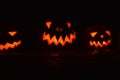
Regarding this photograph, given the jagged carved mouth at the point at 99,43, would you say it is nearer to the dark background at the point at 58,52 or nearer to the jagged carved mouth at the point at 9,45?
the dark background at the point at 58,52

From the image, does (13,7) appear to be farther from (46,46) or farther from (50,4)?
(46,46)

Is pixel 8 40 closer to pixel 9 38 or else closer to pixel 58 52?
pixel 9 38

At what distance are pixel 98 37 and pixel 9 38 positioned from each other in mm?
1011

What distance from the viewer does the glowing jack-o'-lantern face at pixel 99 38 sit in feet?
7.92

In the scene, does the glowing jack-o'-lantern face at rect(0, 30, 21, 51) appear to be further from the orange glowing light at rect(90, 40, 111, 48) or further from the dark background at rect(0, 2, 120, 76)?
the orange glowing light at rect(90, 40, 111, 48)

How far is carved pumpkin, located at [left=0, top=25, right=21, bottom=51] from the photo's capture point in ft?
7.18

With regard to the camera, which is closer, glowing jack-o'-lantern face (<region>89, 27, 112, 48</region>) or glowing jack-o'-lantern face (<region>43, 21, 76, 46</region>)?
glowing jack-o'-lantern face (<region>43, 21, 76, 46</region>)

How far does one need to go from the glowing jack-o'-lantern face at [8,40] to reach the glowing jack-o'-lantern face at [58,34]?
1.01 ft

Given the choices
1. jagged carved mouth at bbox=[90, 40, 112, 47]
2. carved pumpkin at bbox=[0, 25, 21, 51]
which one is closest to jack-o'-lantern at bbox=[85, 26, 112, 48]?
jagged carved mouth at bbox=[90, 40, 112, 47]

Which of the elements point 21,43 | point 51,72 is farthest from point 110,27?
point 51,72

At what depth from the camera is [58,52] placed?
2033mm

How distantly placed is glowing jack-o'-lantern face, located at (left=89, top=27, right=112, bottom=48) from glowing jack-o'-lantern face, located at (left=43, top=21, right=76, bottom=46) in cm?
26

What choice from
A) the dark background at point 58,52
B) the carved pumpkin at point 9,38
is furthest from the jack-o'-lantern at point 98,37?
the carved pumpkin at point 9,38

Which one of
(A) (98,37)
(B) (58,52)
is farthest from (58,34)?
(A) (98,37)
